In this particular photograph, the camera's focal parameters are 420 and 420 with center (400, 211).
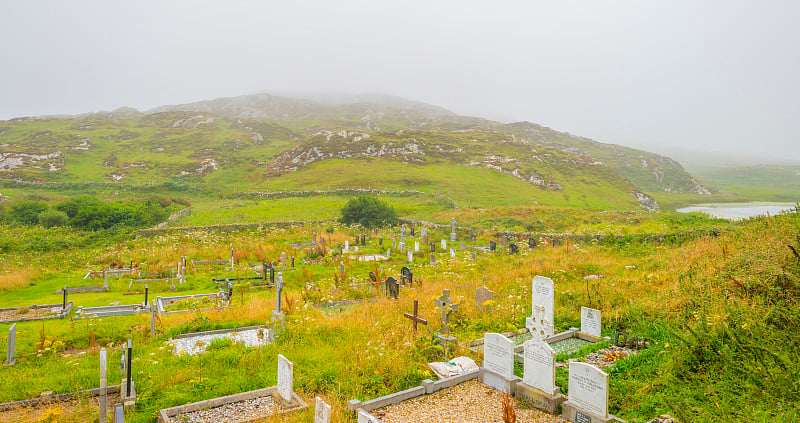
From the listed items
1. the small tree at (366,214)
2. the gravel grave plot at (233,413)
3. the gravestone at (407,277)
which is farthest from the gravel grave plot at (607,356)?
the small tree at (366,214)

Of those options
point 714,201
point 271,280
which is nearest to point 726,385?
point 271,280

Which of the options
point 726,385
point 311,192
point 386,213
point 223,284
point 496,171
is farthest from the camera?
point 496,171

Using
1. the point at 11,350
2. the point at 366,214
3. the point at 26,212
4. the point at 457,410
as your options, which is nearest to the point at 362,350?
the point at 457,410

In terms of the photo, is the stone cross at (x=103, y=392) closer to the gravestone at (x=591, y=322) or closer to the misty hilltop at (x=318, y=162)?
the gravestone at (x=591, y=322)

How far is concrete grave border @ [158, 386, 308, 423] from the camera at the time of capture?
6351mm

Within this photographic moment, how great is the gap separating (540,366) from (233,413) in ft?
16.4

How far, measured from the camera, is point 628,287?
12.2m

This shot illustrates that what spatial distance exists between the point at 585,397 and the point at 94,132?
10806cm

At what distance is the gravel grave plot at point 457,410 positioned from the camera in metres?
6.39

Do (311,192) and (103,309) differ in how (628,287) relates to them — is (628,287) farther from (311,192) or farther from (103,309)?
(311,192)

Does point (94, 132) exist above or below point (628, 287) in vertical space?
above

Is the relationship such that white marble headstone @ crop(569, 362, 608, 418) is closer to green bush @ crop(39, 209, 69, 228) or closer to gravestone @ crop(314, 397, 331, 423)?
gravestone @ crop(314, 397, 331, 423)

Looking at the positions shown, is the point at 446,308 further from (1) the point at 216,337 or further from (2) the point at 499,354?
(1) the point at 216,337

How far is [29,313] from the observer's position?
41.7 feet
